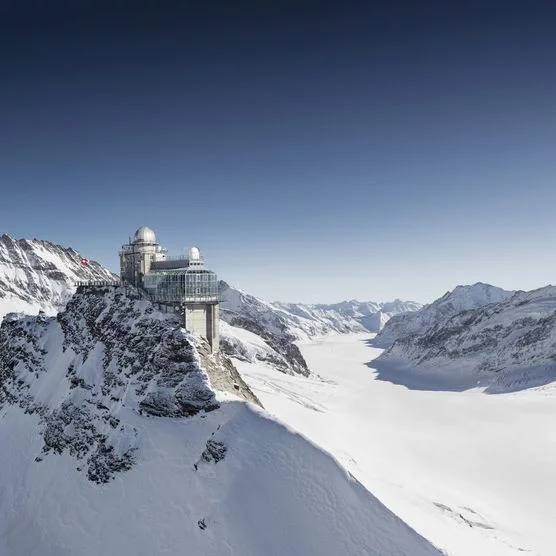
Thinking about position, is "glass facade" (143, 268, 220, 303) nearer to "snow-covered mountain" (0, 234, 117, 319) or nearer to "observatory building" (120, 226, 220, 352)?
"observatory building" (120, 226, 220, 352)

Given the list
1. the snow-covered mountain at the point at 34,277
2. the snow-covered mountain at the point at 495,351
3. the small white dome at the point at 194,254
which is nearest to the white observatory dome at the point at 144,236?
the small white dome at the point at 194,254

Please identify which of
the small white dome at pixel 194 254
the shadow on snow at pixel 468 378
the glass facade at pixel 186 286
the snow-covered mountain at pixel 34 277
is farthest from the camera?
the snow-covered mountain at pixel 34 277

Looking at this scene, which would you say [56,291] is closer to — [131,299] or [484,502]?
[131,299]

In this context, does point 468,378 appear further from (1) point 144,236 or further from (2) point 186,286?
(2) point 186,286

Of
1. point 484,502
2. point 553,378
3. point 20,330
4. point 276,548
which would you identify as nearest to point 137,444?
point 276,548

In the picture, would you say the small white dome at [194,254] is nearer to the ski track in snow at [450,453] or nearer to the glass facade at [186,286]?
the glass facade at [186,286]

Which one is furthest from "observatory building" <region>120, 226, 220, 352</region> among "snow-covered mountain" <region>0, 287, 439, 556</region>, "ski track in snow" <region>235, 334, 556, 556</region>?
"ski track in snow" <region>235, 334, 556, 556</region>
